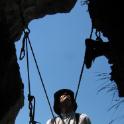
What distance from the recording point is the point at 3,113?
824 cm

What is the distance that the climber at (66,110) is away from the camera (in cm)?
702

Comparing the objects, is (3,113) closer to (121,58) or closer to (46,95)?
(46,95)

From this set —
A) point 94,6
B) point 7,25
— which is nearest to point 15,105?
point 7,25

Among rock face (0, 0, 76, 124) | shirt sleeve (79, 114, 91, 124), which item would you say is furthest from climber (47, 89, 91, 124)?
rock face (0, 0, 76, 124)

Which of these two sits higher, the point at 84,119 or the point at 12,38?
the point at 12,38

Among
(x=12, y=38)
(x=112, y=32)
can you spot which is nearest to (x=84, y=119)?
(x=112, y=32)

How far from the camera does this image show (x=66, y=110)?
7.06 meters

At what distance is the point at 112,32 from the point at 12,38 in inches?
173

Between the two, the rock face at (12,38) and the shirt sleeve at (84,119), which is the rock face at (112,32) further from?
the rock face at (12,38)

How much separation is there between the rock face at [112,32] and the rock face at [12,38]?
2.63 m

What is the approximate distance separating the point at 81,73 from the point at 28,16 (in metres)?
3.54

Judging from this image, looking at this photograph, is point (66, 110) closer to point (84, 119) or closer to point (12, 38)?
point (84, 119)

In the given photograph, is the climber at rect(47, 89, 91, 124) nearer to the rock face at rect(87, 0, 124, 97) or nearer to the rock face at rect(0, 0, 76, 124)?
the rock face at rect(87, 0, 124, 97)

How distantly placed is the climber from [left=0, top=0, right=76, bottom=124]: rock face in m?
1.54
